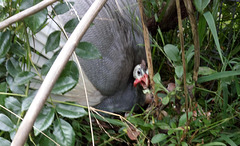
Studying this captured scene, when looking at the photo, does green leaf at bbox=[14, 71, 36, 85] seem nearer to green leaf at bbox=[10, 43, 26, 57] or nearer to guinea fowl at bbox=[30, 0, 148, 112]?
green leaf at bbox=[10, 43, 26, 57]

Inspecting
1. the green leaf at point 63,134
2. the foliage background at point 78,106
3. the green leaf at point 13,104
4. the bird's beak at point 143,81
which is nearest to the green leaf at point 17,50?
the foliage background at point 78,106

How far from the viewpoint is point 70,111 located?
0.73 meters

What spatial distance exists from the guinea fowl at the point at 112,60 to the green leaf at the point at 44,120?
1.21ft

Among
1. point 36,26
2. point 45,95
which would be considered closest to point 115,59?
point 36,26

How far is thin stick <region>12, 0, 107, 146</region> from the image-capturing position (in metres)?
0.35

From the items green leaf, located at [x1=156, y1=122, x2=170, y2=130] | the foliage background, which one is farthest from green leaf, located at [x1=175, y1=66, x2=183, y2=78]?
green leaf, located at [x1=156, y1=122, x2=170, y2=130]

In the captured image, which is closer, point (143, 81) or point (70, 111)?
point (70, 111)

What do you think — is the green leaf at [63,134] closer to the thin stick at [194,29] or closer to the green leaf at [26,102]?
the green leaf at [26,102]

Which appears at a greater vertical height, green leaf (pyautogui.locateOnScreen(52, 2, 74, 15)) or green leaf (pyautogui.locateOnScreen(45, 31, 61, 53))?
green leaf (pyautogui.locateOnScreen(52, 2, 74, 15))

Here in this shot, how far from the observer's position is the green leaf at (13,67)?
83cm

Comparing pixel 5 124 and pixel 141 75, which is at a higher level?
pixel 5 124

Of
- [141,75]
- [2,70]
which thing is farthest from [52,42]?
[141,75]

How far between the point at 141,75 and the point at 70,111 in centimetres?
63

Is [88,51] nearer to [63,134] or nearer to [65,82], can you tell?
[65,82]
